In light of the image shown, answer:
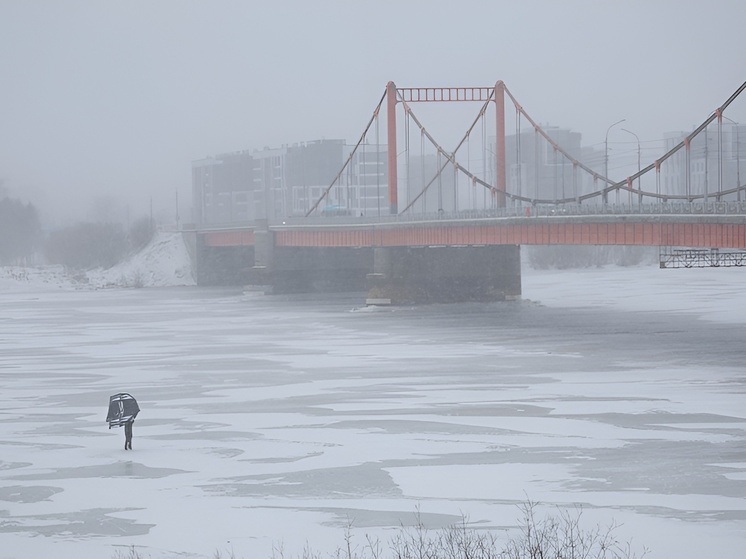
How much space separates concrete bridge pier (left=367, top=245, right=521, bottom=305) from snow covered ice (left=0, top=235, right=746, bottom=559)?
20425 mm

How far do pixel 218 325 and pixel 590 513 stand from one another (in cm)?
4673

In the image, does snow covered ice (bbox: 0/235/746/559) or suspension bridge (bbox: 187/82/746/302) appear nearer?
snow covered ice (bbox: 0/235/746/559)

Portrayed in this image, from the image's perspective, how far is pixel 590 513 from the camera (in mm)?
18766

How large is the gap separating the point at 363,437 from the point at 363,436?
0.41ft

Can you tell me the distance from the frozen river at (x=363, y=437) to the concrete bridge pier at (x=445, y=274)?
879 inches

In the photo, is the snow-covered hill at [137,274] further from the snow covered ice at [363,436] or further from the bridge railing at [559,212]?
the snow covered ice at [363,436]

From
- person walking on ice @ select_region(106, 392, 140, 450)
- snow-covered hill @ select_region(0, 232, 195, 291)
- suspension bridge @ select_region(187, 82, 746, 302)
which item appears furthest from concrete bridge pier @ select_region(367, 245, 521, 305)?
person walking on ice @ select_region(106, 392, 140, 450)

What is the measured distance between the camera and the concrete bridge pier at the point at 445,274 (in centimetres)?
7962

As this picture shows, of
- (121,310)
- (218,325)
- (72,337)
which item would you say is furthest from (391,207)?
(72,337)

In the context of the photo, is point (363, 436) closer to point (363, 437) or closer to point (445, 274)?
point (363, 437)

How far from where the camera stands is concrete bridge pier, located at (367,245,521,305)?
261ft

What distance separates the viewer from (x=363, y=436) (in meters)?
26.5

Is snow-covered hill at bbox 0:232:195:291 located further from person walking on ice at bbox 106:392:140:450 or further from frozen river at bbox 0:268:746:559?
person walking on ice at bbox 106:392:140:450

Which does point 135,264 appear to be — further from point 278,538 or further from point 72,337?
point 278,538
